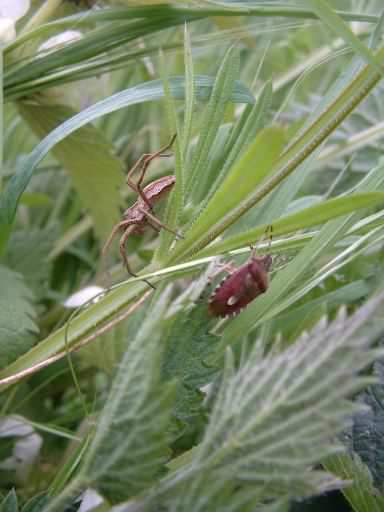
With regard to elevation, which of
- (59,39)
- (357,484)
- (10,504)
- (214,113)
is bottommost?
(357,484)

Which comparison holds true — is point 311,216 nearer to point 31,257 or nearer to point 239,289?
point 239,289

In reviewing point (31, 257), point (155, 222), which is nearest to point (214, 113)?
point (155, 222)

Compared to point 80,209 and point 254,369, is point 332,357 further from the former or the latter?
point 80,209

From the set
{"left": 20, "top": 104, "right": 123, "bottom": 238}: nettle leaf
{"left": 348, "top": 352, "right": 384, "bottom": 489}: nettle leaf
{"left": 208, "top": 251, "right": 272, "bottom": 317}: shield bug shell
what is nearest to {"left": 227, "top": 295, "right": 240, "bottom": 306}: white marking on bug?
{"left": 208, "top": 251, "right": 272, "bottom": 317}: shield bug shell

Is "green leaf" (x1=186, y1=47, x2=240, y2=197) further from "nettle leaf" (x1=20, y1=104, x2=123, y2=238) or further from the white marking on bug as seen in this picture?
"nettle leaf" (x1=20, y1=104, x2=123, y2=238)

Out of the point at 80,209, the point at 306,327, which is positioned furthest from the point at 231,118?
the point at 80,209

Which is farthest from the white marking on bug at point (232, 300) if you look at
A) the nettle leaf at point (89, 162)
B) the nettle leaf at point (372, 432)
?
the nettle leaf at point (89, 162)
